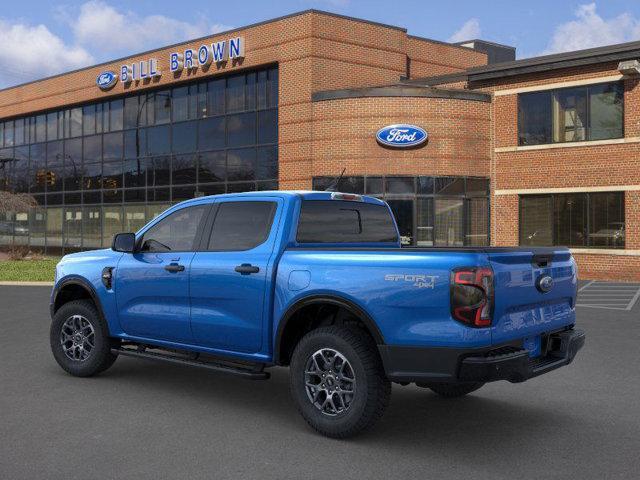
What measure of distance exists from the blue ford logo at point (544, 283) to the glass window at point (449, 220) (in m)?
18.7

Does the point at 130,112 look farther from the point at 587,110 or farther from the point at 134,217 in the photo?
the point at 587,110

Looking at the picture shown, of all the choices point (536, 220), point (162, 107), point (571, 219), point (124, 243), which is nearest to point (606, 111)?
point (571, 219)

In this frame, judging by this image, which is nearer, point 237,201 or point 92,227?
point 237,201

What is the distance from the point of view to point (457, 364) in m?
4.66

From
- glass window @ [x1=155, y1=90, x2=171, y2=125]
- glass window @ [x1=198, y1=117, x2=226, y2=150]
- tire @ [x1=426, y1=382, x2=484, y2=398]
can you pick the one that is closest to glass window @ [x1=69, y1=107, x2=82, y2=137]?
glass window @ [x1=155, y1=90, x2=171, y2=125]

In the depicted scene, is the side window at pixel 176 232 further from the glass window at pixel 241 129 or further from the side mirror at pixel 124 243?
the glass window at pixel 241 129

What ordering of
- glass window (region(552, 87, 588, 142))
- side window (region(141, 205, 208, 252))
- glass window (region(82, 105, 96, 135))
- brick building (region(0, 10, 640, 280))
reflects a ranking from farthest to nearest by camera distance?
glass window (region(82, 105, 96, 135))
glass window (region(552, 87, 588, 142))
brick building (region(0, 10, 640, 280))
side window (region(141, 205, 208, 252))

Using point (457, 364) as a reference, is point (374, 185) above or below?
above

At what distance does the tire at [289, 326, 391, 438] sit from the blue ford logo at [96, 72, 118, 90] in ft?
95.6

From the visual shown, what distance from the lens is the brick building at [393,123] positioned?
2188cm

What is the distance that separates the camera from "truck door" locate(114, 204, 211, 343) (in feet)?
20.9

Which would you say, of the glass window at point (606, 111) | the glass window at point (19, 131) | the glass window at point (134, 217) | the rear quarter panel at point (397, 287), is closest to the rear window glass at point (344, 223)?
the rear quarter panel at point (397, 287)

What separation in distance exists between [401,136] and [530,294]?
19.1 metres

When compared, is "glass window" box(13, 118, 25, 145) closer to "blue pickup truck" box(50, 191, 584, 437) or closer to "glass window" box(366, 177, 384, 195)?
"glass window" box(366, 177, 384, 195)
